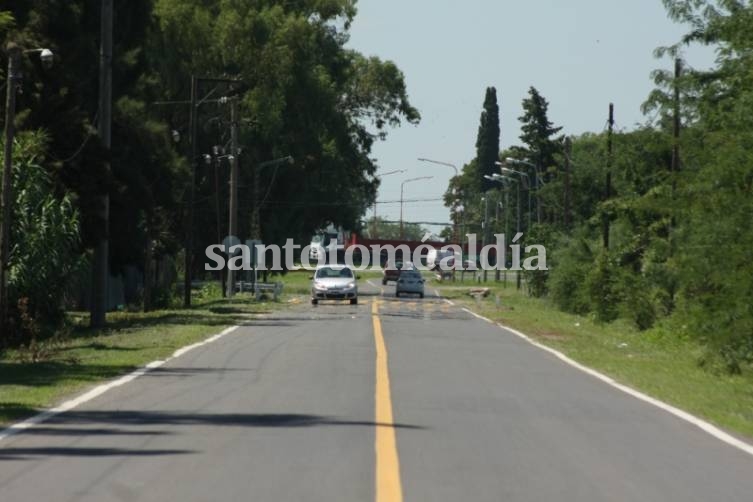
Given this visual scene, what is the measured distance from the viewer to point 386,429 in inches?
580

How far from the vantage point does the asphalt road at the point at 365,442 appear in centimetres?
1090

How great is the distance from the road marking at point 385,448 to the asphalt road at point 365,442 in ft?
0.06

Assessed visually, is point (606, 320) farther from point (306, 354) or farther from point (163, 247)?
point (306, 354)

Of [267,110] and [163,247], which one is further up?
[267,110]

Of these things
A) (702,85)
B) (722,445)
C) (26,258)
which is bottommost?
(722,445)

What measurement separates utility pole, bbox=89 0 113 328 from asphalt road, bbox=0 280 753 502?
48.0ft

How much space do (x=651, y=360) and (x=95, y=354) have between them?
36.1 feet

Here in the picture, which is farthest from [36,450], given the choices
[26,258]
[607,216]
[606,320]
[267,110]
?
[267,110]

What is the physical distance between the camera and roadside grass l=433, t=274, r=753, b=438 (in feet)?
62.1

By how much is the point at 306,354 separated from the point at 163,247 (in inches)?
1271

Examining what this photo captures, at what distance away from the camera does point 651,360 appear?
2992 cm

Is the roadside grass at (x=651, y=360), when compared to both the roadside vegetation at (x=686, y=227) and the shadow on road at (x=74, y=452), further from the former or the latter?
the shadow on road at (x=74, y=452)

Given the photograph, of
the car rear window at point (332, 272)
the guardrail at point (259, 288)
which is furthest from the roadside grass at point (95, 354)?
the guardrail at point (259, 288)

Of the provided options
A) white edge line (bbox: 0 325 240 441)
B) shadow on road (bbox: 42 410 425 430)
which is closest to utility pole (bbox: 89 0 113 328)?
white edge line (bbox: 0 325 240 441)
